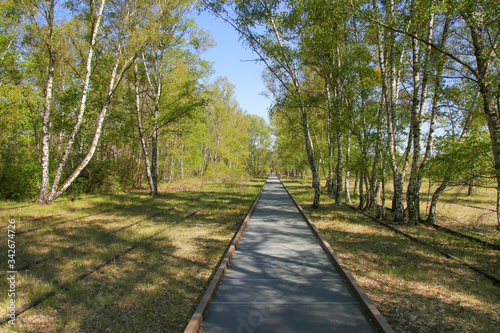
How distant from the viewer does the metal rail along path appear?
335 centimetres

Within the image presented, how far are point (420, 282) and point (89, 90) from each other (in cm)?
1735

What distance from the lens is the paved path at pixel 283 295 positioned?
3.36 m

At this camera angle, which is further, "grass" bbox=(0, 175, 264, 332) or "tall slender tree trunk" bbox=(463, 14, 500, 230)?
"tall slender tree trunk" bbox=(463, 14, 500, 230)

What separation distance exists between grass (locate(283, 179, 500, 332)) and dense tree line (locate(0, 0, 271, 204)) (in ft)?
37.9

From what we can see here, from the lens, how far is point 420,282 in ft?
15.8

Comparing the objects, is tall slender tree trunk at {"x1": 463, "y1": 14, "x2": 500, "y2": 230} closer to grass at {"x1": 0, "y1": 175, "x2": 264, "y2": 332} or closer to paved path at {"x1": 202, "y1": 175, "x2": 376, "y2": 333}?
paved path at {"x1": 202, "y1": 175, "x2": 376, "y2": 333}

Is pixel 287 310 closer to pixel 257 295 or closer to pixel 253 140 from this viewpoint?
pixel 257 295

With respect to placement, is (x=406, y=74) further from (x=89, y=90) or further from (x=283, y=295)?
(x=89, y=90)

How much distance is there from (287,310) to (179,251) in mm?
3582

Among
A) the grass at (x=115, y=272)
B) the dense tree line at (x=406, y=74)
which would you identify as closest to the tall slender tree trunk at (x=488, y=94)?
the dense tree line at (x=406, y=74)

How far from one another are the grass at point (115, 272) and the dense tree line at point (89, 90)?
421cm

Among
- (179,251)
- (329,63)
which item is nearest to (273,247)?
(179,251)

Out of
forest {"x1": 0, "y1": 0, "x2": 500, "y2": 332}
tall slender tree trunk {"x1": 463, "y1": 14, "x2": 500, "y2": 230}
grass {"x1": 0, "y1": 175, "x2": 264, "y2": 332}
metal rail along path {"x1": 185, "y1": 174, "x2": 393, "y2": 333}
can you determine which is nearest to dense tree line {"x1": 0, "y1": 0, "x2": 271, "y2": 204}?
forest {"x1": 0, "y1": 0, "x2": 500, "y2": 332}

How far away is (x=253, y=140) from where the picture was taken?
61.2m
